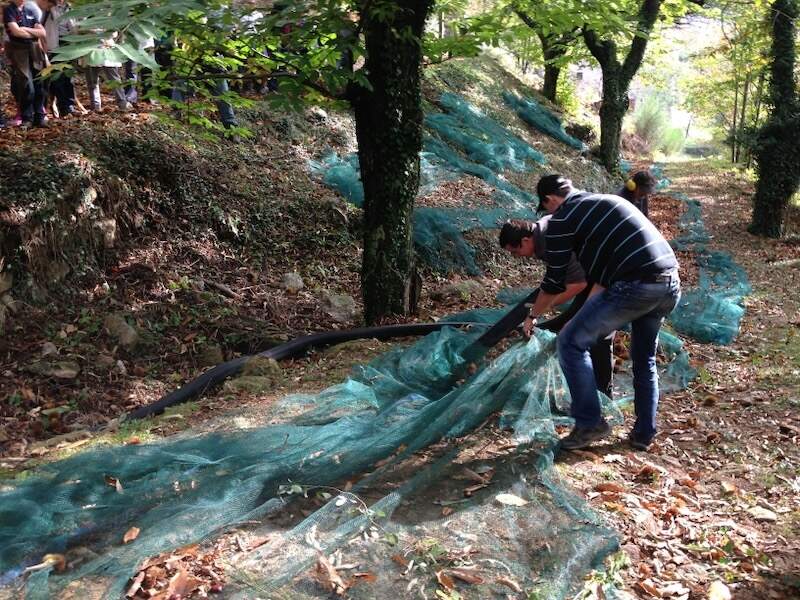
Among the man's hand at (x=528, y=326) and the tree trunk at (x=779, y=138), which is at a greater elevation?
the tree trunk at (x=779, y=138)

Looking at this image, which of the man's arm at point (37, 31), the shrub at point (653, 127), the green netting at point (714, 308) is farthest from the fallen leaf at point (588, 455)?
the shrub at point (653, 127)

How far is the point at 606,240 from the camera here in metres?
3.38

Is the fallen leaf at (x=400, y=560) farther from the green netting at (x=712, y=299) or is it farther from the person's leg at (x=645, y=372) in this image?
the green netting at (x=712, y=299)

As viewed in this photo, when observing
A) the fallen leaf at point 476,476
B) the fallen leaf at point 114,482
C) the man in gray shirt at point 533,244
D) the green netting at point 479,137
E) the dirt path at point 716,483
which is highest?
the green netting at point 479,137

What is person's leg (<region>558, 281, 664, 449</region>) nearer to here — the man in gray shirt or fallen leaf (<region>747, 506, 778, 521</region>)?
the man in gray shirt

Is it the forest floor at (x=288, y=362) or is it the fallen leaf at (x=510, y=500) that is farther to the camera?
the fallen leaf at (x=510, y=500)

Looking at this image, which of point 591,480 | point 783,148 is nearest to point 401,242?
point 591,480

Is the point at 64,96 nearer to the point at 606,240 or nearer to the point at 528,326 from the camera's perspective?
the point at 528,326

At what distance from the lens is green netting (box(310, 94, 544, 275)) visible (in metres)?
8.69

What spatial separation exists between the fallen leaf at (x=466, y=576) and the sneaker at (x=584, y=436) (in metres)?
1.30

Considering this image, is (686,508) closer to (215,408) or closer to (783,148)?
(215,408)

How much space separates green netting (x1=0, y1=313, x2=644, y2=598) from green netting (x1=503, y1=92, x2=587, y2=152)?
14101 mm

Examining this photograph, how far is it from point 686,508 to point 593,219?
5.01 ft

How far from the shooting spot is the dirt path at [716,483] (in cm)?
268
